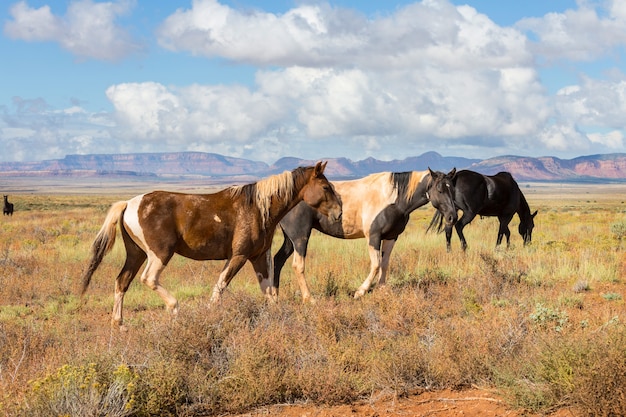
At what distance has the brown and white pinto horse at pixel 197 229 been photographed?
8172 mm

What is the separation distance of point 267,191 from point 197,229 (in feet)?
3.54

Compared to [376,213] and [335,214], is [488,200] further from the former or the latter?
[335,214]

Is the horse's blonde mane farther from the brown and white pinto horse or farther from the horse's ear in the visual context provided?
the horse's ear

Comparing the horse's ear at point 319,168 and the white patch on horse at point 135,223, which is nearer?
the white patch on horse at point 135,223

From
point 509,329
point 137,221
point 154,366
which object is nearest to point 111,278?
point 137,221

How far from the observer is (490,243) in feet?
56.9

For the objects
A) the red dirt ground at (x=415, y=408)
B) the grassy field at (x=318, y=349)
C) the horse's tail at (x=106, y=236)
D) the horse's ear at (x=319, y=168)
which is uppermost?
the horse's ear at (x=319, y=168)

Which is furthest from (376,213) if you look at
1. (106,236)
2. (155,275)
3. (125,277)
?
(106,236)

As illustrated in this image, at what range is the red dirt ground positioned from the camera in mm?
5017

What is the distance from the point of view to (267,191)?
8.60 metres

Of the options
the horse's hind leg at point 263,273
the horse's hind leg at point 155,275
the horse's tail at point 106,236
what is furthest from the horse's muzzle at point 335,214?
the horse's tail at point 106,236

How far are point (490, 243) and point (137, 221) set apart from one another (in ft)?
38.2

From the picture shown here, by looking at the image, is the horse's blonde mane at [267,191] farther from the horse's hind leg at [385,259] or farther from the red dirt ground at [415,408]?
the red dirt ground at [415,408]

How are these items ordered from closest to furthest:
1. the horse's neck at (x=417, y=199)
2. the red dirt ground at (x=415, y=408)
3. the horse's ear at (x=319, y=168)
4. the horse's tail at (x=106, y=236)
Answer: the red dirt ground at (x=415, y=408), the horse's tail at (x=106, y=236), the horse's ear at (x=319, y=168), the horse's neck at (x=417, y=199)
